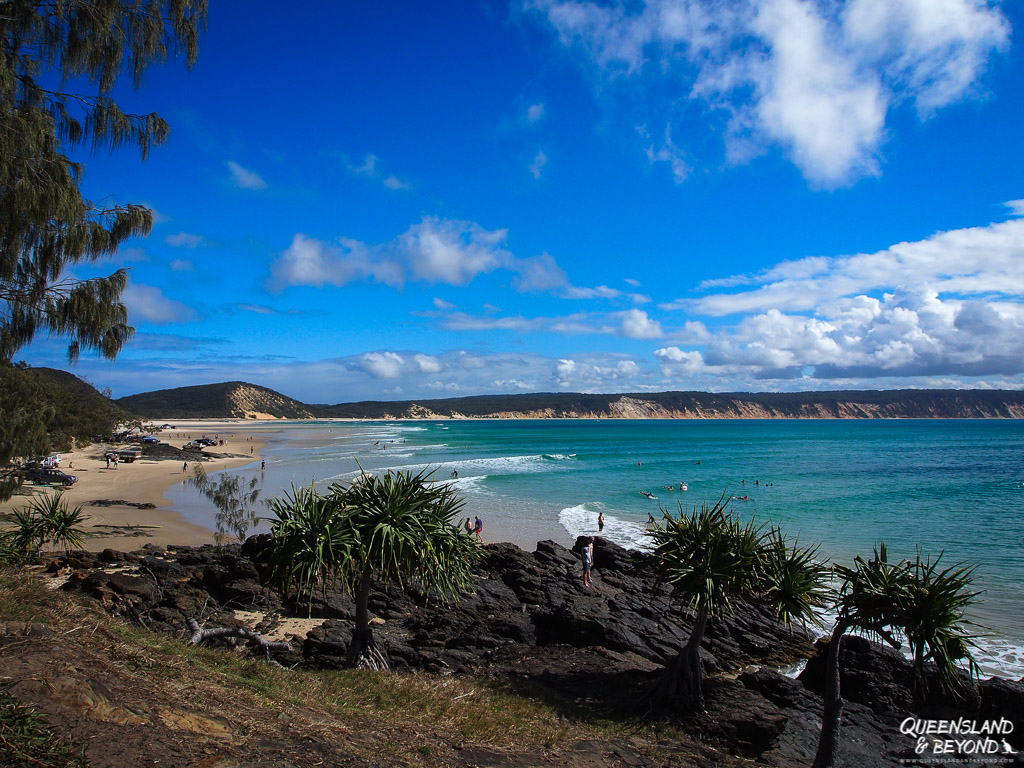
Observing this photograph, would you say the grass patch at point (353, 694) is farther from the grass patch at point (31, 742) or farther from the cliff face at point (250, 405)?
the cliff face at point (250, 405)

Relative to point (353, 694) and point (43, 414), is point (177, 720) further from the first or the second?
point (43, 414)

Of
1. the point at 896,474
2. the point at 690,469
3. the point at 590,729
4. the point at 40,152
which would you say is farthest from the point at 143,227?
the point at 896,474

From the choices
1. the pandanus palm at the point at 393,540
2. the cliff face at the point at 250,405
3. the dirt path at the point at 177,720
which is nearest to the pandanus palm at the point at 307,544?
the pandanus palm at the point at 393,540

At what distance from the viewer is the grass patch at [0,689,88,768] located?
388cm

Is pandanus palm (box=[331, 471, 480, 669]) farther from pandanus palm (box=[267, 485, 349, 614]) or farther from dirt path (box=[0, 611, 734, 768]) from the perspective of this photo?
dirt path (box=[0, 611, 734, 768])

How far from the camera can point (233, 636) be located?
10641 millimetres

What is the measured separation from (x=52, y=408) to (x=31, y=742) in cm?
1964

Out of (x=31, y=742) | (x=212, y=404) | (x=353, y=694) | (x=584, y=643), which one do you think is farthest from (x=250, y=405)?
(x=31, y=742)

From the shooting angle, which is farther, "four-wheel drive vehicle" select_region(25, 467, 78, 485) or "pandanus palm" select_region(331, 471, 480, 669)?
"four-wheel drive vehicle" select_region(25, 467, 78, 485)

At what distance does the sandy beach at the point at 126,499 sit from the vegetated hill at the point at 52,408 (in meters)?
2.40

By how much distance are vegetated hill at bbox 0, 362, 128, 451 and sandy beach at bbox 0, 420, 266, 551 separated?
2397 mm

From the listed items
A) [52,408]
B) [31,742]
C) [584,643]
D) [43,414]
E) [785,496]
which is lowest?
[785,496]

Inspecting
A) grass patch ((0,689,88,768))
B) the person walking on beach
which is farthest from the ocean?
grass patch ((0,689,88,768))

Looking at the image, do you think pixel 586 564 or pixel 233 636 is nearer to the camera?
pixel 233 636
